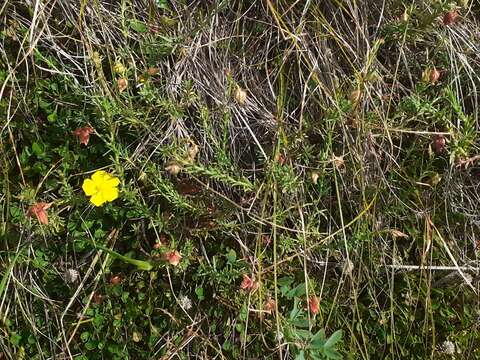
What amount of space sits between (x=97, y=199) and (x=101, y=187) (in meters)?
0.03

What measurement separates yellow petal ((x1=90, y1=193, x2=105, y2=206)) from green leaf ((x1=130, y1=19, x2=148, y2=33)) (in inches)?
17.2

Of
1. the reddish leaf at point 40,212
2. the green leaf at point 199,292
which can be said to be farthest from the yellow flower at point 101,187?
the green leaf at point 199,292

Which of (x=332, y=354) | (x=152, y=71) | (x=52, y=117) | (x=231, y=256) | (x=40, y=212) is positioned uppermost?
(x=152, y=71)

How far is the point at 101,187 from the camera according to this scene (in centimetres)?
158

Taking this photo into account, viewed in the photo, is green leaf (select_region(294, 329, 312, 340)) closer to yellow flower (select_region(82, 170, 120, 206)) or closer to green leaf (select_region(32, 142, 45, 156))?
yellow flower (select_region(82, 170, 120, 206))

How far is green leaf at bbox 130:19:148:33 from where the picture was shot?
1.70 m

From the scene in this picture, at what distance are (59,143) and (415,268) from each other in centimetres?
97

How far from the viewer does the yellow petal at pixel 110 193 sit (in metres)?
1.57

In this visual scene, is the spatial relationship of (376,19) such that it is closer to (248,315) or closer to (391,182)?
(391,182)

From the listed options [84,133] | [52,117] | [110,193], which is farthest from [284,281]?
[52,117]

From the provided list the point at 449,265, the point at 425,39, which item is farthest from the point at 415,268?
the point at 425,39

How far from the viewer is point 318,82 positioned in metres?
1.72

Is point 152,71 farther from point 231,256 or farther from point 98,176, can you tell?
point 231,256

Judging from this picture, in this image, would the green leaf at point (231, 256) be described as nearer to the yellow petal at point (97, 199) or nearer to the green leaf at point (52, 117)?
the yellow petal at point (97, 199)
